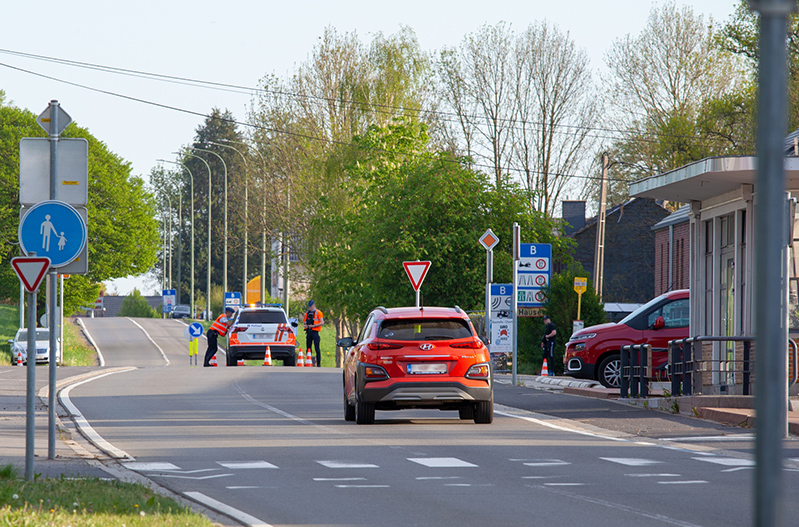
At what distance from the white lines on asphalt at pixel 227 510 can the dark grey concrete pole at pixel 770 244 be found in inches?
209

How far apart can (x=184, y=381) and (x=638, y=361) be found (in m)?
10.2

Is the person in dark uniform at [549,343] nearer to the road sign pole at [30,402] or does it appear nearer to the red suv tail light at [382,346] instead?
the red suv tail light at [382,346]

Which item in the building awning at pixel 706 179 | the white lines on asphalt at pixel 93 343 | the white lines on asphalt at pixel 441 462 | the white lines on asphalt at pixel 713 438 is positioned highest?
the building awning at pixel 706 179

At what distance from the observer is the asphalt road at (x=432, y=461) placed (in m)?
8.62

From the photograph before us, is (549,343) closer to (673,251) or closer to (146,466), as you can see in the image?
(146,466)

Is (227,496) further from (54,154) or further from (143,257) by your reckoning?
(143,257)

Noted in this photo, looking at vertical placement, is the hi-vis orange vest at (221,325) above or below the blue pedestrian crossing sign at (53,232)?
below

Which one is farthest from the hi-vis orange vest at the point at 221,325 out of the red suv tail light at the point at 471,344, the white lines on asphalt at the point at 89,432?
the red suv tail light at the point at 471,344

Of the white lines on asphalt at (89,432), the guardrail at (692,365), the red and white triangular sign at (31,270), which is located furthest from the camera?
the guardrail at (692,365)

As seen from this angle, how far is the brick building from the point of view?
52344 millimetres

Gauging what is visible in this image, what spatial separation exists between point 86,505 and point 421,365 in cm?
789

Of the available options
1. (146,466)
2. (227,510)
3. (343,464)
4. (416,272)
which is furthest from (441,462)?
(416,272)

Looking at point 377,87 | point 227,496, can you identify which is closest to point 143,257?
point 377,87

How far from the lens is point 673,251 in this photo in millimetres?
53812
